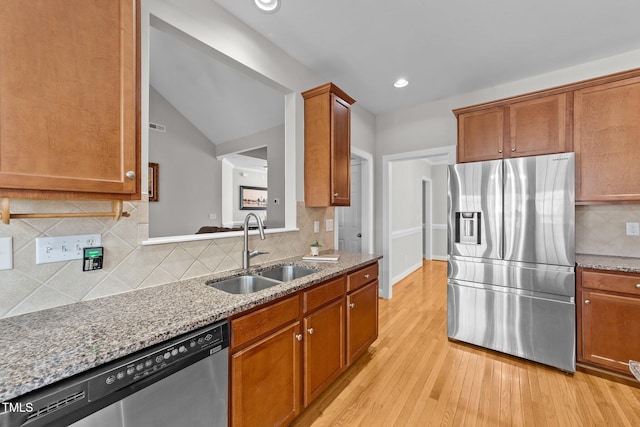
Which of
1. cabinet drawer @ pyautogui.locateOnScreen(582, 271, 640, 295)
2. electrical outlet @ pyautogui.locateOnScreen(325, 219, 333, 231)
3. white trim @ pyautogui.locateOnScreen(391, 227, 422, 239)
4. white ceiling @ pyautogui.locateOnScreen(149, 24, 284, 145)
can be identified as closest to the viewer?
→ cabinet drawer @ pyautogui.locateOnScreen(582, 271, 640, 295)

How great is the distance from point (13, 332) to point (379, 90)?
350 cm

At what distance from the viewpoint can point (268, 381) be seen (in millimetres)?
1419

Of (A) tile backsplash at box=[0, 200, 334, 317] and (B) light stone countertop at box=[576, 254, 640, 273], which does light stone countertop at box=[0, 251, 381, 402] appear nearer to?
(A) tile backsplash at box=[0, 200, 334, 317]

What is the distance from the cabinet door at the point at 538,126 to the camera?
7.73 feet

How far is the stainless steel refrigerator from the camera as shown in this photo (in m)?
2.19

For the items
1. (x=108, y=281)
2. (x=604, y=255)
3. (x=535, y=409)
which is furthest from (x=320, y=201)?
(x=604, y=255)

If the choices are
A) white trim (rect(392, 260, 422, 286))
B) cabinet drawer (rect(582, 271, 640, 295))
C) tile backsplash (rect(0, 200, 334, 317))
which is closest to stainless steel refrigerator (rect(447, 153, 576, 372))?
cabinet drawer (rect(582, 271, 640, 295))

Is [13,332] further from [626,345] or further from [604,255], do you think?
[604,255]

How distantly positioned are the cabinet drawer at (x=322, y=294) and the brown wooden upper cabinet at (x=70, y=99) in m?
1.09

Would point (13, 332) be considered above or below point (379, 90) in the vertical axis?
below

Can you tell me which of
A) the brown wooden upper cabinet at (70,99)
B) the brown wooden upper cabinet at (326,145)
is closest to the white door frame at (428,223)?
the brown wooden upper cabinet at (326,145)

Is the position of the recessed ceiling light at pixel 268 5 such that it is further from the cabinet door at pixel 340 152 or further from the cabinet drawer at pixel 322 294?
the cabinet drawer at pixel 322 294

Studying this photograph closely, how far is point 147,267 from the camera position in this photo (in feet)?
4.98

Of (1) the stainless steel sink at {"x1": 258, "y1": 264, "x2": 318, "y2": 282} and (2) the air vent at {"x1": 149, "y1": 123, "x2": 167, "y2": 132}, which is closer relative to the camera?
(1) the stainless steel sink at {"x1": 258, "y1": 264, "x2": 318, "y2": 282}
